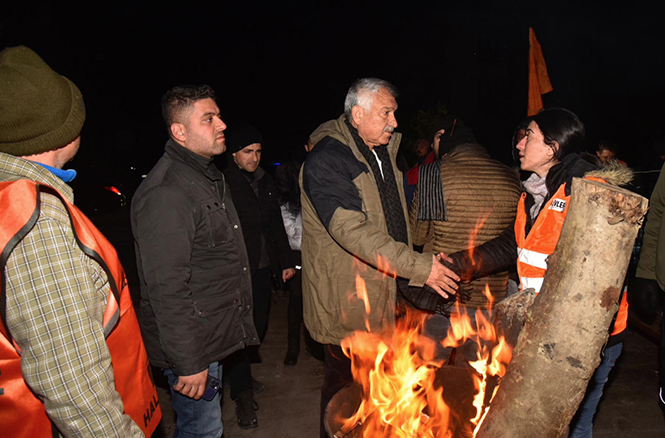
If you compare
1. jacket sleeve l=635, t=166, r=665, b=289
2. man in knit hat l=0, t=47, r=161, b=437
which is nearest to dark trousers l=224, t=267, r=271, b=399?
man in knit hat l=0, t=47, r=161, b=437

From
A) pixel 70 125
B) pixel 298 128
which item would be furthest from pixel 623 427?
pixel 298 128

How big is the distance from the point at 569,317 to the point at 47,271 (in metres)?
1.99

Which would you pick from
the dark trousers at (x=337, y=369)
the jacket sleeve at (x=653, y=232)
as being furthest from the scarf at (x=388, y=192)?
the jacket sleeve at (x=653, y=232)

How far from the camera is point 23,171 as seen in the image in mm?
1530

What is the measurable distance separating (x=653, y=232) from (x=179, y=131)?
348 centimetres

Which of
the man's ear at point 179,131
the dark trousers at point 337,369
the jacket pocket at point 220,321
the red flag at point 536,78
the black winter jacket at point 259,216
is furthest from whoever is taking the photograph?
the red flag at point 536,78

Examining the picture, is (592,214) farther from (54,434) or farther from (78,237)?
(54,434)

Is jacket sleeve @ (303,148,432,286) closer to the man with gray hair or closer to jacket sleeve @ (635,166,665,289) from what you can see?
the man with gray hair

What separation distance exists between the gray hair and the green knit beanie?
1.86 meters

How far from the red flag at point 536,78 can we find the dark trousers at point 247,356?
154 inches

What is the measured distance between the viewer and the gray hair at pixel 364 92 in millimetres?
3031

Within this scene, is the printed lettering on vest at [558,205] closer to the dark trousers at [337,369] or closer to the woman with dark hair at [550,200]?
the woman with dark hair at [550,200]

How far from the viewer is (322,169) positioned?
2852 millimetres

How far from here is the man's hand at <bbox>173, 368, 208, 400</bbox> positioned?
2.42 metres
